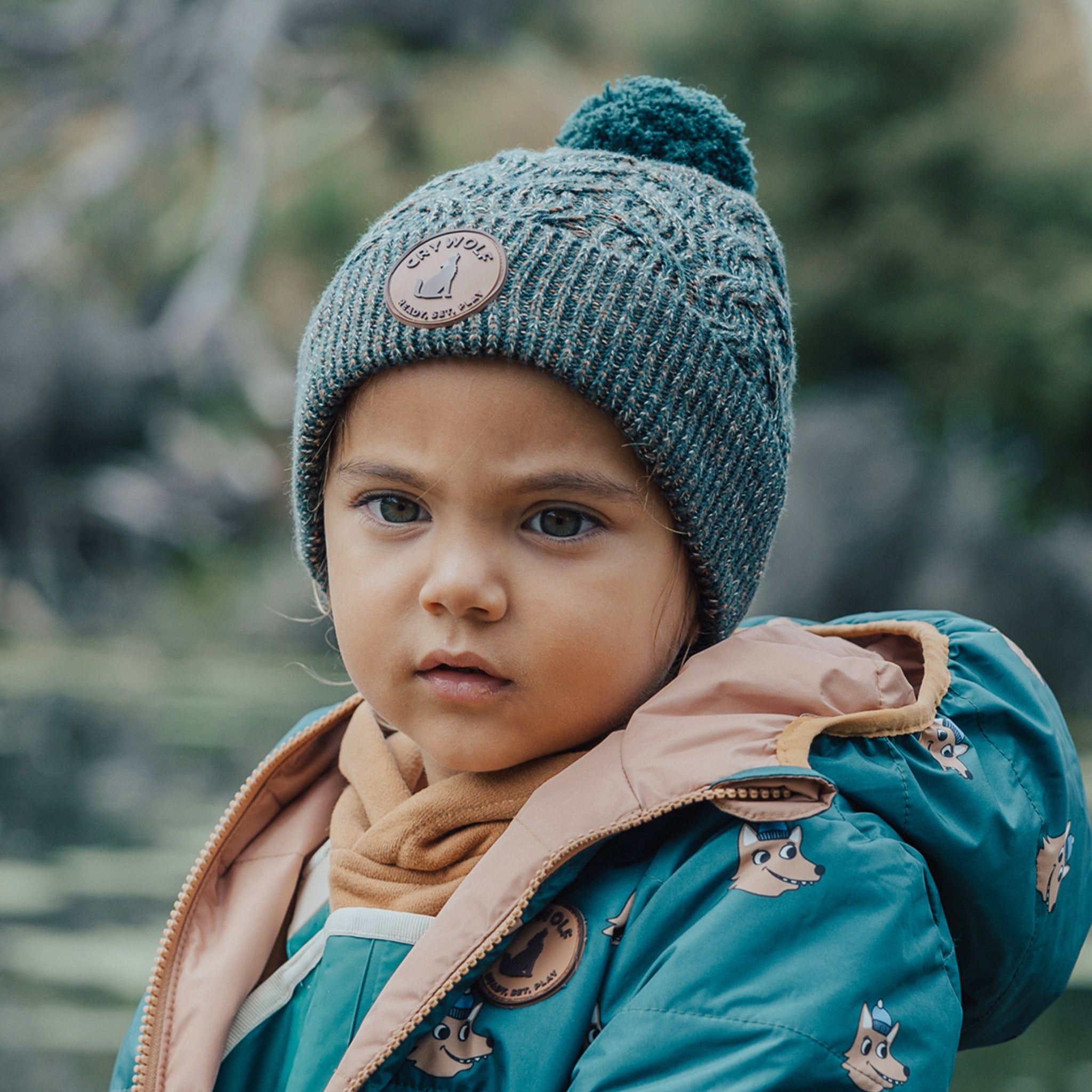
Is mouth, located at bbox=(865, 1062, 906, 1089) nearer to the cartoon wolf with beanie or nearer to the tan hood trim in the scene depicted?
the cartoon wolf with beanie

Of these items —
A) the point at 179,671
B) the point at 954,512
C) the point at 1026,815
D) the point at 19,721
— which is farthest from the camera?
the point at 179,671

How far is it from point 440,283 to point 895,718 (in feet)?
1.49

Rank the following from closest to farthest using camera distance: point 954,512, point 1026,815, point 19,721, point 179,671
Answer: point 1026,815 → point 19,721 → point 954,512 → point 179,671

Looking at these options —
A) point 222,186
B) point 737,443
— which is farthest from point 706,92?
point 222,186

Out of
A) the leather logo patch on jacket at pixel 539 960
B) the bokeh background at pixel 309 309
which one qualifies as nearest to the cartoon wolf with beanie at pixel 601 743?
the leather logo patch on jacket at pixel 539 960

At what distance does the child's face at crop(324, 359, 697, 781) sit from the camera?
0.87m

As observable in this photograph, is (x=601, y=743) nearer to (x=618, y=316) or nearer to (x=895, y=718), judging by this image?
(x=895, y=718)

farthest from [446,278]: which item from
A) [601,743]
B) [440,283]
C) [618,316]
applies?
[601,743]

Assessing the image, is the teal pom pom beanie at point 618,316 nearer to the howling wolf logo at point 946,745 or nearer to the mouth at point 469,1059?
the howling wolf logo at point 946,745

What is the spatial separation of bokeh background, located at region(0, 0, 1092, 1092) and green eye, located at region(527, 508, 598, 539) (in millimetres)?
2557

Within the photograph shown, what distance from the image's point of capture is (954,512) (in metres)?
5.75

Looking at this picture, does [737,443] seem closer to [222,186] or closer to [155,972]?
[155,972]

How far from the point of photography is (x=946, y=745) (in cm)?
90

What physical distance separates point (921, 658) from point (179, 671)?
18.1 ft
